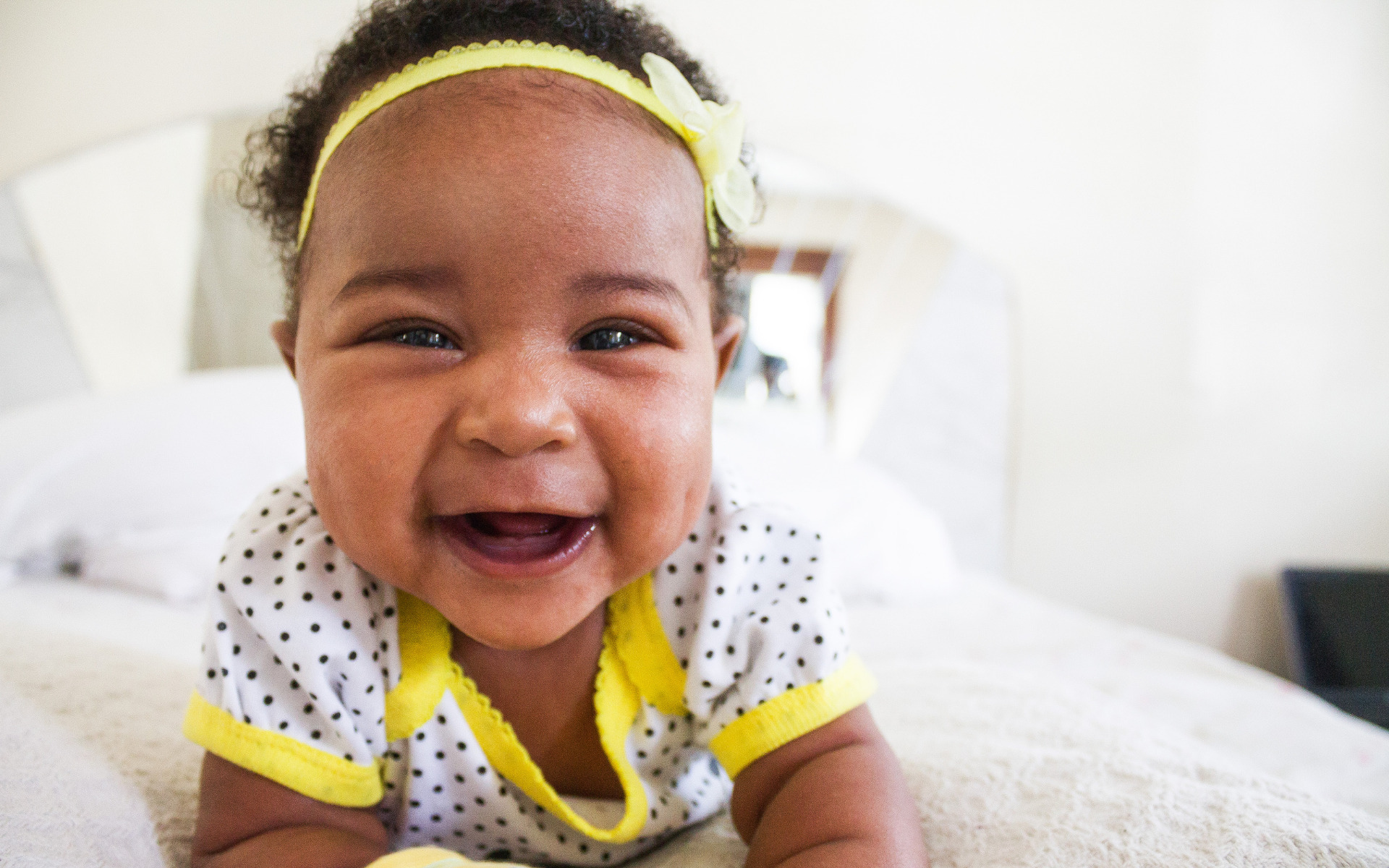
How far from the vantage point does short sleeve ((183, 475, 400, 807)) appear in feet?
1.74

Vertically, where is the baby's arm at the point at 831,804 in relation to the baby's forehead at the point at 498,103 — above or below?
below

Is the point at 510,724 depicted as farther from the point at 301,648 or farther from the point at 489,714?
the point at 301,648

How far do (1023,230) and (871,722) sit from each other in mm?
1618

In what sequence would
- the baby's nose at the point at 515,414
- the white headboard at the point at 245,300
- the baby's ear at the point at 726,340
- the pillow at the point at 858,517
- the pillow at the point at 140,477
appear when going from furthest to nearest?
the white headboard at the point at 245,300 → the pillow at the point at 858,517 → the pillow at the point at 140,477 → the baby's ear at the point at 726,340 → the baby's nose at the point at 515,414

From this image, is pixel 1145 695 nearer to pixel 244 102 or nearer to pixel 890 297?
pixel 890 297

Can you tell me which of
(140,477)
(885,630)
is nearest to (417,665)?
(885,630)

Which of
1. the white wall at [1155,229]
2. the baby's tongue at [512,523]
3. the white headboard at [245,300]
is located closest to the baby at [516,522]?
the baby's tongue at [512,523]

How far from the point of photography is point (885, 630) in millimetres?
1171

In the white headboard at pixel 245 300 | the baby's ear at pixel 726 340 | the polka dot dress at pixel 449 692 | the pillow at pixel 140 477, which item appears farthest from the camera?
the white headboard at pixel 245 300

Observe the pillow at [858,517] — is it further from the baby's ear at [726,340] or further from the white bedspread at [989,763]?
the baby's ear at [726,340]

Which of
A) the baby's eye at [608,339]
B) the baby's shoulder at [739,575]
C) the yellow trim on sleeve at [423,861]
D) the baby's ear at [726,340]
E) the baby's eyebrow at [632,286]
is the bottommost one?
the yellow trim on sleeve at [423,861]

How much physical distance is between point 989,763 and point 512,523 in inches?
14.5

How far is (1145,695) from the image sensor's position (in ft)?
3.25

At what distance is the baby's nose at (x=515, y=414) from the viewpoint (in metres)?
0.44
